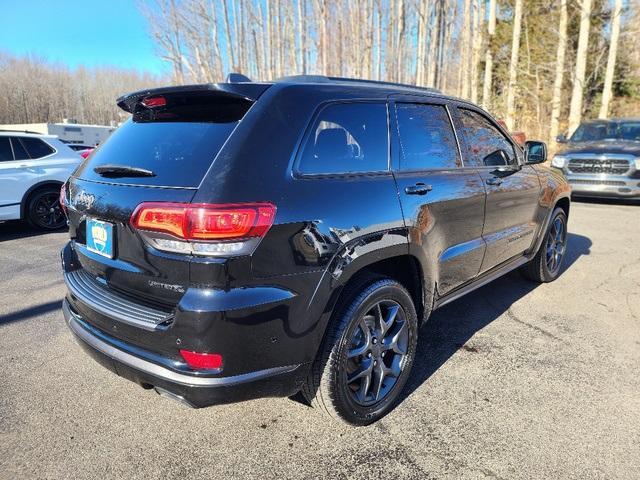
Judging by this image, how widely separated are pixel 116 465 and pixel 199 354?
0.81m

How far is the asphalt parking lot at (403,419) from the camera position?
7.22 ft

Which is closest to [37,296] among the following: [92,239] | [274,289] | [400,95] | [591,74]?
[92,239]

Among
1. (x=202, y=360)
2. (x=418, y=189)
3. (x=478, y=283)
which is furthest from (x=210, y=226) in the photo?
(x=478, y=283)

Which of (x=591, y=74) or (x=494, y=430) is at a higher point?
(x=591, y=74)

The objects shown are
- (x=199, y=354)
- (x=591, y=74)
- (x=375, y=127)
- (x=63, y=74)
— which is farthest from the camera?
(x=63, y=74)

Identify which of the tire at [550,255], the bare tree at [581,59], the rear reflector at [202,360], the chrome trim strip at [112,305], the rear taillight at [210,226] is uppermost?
the bare tree at [581,59]

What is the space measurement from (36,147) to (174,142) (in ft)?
21.6

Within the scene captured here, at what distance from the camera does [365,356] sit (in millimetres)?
2500

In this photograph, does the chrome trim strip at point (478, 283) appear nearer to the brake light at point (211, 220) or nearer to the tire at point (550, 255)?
the tire at point (550, 255)

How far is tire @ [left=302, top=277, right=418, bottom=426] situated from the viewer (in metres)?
2.26

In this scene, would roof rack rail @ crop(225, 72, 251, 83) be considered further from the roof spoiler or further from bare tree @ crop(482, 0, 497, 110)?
bare tree @ crop(482, 0, 497, 110)

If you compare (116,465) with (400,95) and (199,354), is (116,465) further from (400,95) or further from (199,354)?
(400,95)

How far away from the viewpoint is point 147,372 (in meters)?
2.03

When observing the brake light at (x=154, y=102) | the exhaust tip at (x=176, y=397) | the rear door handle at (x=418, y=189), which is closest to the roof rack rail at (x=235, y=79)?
the brake light at (x=154, y=102)
